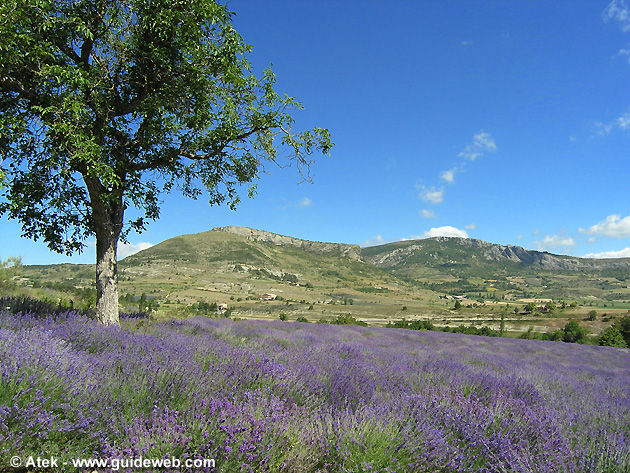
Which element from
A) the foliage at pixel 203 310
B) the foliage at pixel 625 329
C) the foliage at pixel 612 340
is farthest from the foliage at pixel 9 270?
the foliage at pixel 625 329

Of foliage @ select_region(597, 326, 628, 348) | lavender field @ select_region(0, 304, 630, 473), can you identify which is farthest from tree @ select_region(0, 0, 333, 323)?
foliage @ select_region(597, 326, 628, 348)

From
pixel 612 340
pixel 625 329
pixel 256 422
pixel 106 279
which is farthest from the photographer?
pixel 625 329

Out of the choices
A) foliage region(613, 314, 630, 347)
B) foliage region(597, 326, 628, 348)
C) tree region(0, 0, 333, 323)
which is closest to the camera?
tree region(0, 0, 333, 323)

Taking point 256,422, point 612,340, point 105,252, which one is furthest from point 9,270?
point 612,340

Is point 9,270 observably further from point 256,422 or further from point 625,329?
point 625,329

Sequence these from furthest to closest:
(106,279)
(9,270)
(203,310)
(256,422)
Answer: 1. (203,310)
2. (9,270)
3. (106,279)
4. (256,422)

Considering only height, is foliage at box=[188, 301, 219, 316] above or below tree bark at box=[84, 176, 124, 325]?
below

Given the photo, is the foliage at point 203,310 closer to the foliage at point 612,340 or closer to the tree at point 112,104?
the tree at point 112,104

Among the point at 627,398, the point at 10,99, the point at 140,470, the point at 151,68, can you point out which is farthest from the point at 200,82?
the point at 627,398

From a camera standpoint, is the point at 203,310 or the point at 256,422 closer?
the point at 256,422

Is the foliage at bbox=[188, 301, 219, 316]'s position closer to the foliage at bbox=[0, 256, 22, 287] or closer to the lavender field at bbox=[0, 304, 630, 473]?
the foliage at bbox=[0, 256, 22, 287]

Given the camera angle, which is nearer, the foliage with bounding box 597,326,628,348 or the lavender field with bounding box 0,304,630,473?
the lavender field with bounding box 0,304,630,473

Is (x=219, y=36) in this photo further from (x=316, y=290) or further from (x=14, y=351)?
(x=316, y=290)

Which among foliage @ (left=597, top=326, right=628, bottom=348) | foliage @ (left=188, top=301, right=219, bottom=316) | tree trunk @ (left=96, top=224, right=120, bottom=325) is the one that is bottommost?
foliage @ (left=597, top=326, right=628, bottom=348)
